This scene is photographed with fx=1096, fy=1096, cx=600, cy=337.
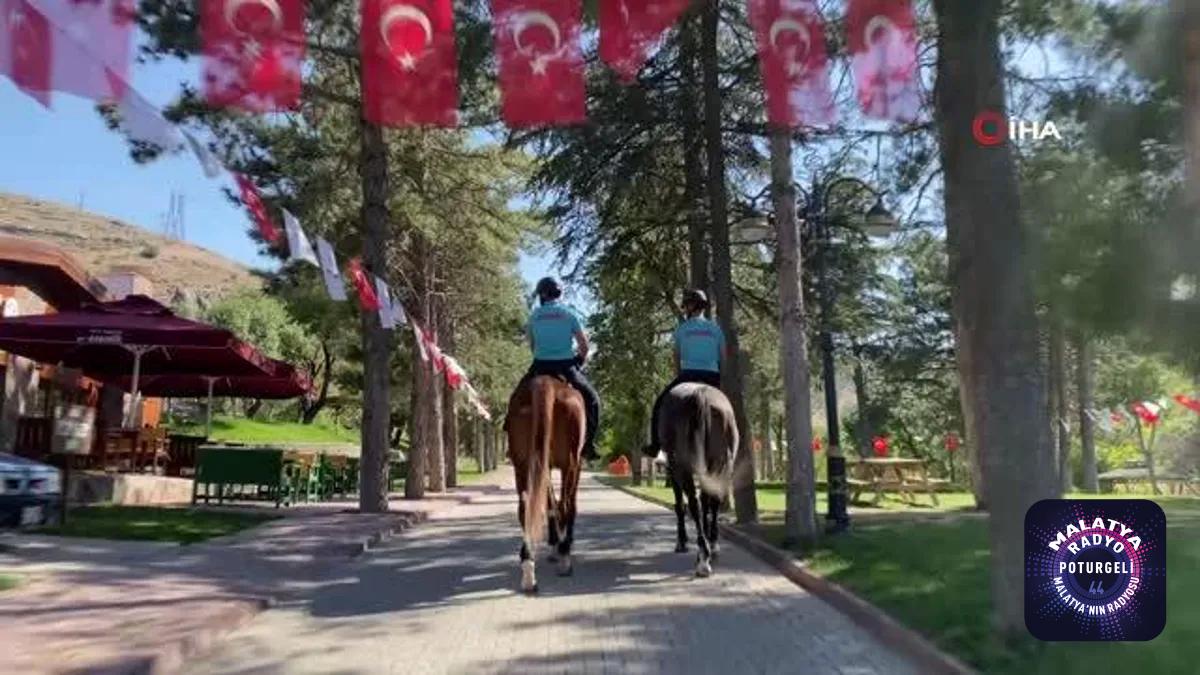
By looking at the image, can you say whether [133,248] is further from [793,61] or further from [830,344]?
[793,61]

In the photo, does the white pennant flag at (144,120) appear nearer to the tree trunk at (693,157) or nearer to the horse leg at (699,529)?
the horse leg at (699,529)

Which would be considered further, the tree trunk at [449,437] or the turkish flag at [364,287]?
the tree trunk at [449,437]

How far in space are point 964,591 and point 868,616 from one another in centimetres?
101

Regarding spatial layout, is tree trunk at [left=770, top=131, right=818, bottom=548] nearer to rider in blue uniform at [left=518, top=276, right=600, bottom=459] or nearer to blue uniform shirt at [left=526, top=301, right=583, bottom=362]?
Answer: rider in blue uniform at [left=518, top=276, right=600, bottom=459]

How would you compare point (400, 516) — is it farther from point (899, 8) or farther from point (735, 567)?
point (899, 8)

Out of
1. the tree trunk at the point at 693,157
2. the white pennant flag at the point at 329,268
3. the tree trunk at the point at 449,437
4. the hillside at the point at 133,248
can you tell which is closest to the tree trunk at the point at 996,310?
the tree trunk at the point at 693,157

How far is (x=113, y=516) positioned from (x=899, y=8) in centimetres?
1285

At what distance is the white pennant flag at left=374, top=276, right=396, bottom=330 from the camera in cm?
1784

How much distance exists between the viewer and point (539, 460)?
9.66 meters

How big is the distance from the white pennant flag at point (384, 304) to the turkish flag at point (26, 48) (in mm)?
9456

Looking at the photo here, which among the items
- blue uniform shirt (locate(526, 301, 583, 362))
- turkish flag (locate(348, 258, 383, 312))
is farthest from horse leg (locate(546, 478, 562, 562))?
turkish flag (locate(348, 258, 383, 312))

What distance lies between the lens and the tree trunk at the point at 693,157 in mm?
16555

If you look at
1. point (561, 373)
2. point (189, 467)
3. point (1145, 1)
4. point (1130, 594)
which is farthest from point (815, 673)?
point (189, 467)

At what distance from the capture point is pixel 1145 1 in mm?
8828
